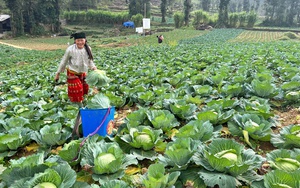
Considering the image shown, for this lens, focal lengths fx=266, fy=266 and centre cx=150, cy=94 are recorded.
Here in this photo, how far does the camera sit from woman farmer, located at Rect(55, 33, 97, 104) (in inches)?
195

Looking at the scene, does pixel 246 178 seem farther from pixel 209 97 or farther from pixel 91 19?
pixel 91 19

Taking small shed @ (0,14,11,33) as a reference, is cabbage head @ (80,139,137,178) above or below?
below

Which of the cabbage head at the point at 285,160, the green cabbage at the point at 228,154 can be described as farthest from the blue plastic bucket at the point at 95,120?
the cabbage head at the point at 285,160

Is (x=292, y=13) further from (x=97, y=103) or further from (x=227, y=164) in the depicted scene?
(x=227, y=164)

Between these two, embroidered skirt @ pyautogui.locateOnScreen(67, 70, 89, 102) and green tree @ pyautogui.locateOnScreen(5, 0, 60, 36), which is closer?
embroidered skirt @ pyautogui.locateOnScreen(67, 70, 89, 102)

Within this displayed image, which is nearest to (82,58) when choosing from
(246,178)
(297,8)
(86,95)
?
(86,95)

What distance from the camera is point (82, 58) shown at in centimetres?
507

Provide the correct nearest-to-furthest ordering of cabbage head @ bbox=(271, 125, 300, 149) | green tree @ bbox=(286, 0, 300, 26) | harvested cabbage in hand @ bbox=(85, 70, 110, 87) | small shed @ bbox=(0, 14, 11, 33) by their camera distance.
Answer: cabbage head @ bbox=(271, 125, 300, 149)
harvested cabbage in hand @ bbox=(85, 70, 110, 87)
small shed @ bbox=(0, 14, 11, 33)
green tree @ bbox=(286, 0, 300, 26)

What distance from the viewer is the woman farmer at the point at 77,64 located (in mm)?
4963

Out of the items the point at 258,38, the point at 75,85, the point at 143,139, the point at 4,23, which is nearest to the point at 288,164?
the point at 143,139

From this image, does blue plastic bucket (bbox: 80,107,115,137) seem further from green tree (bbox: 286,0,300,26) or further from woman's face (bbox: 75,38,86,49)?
green tree (bbox: 286,0,300,26)

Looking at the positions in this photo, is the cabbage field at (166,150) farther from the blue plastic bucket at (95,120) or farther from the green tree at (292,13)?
the green tree at (292,13)

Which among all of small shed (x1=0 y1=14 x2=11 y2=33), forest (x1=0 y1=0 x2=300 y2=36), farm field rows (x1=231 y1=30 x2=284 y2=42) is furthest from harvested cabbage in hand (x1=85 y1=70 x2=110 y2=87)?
small shed (x1=0 y1=14 x2=11 y2=33)

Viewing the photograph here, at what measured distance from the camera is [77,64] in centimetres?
508
